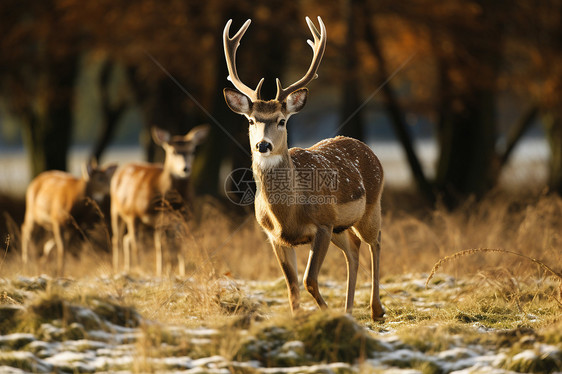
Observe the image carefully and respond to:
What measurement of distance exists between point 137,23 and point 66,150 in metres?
2.88

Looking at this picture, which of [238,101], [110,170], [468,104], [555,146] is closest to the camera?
[238,101]

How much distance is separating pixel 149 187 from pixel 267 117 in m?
4.66

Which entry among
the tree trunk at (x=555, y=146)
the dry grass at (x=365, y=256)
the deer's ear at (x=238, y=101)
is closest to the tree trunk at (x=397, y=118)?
the tree trunk at (x=555, y=146)

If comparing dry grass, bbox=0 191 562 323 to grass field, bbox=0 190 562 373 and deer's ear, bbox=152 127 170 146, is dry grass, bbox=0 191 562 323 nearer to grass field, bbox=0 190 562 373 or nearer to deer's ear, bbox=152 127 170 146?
grass field, bbox=0 190 562 373

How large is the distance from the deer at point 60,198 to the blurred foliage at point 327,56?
241 cm

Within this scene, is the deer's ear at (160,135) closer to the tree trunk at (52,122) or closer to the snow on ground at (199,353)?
the tree trunk at (52,122)

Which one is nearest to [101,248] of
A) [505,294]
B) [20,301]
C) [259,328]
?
[20,301]

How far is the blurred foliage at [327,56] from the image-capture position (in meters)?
13.2

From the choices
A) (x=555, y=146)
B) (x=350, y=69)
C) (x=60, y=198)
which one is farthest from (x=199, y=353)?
(x=555, y=146)

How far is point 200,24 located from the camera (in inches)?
536

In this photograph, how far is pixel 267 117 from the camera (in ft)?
19.8

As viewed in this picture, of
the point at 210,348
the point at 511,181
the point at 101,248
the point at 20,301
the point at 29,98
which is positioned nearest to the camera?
the point at 210,348

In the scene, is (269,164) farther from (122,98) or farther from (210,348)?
(122,98)

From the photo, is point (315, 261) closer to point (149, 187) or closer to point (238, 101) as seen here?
point (238, 101)
